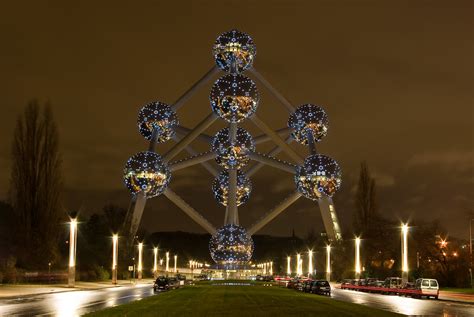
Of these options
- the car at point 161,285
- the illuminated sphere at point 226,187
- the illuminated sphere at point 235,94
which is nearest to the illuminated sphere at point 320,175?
the illuminated sphere at point 235,94

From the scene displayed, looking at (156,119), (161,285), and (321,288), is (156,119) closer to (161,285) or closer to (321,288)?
(161,285)

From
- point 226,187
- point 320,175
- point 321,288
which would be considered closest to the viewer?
point 321,288

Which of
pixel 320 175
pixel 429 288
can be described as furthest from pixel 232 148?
pixel 429 288

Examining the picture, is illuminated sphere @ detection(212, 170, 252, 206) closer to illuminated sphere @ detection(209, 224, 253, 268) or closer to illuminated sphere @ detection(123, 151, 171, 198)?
illuminated sphere @ detection(209, 224, 253, 268)

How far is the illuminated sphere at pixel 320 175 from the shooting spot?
260 feet

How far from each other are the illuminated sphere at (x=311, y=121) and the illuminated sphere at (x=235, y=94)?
1332 centimetres

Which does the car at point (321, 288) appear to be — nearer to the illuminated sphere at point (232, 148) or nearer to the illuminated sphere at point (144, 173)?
the illuminated sphere at point (144, 173)

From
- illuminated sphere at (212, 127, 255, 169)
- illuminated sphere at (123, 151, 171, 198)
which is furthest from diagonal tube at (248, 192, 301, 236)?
illuminated sphere at (123, 151, 171, 198)

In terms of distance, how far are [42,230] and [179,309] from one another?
3102 centimetres

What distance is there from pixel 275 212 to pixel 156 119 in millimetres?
22285

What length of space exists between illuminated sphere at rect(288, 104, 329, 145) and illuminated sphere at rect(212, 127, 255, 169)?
7271 millimetres

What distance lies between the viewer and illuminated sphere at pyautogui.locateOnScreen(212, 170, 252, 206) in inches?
3580

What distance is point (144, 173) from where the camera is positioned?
77.1 metres

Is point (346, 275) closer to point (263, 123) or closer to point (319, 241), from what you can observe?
point (263, 123)
